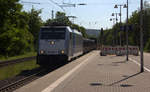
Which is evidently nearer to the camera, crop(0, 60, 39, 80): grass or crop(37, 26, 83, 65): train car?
crop(0, 60, 39, 80): grass

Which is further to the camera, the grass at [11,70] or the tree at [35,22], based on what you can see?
the tree at [35,22]

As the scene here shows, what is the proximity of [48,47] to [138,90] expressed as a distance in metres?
10.4

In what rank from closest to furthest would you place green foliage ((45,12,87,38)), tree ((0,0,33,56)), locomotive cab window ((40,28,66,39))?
locomotive cab window ((40,28,66,39)) < green foliage ((45,12,87,38)) < tree ((0,0,33,56))

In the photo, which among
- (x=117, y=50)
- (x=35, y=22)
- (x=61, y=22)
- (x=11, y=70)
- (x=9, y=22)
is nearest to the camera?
(x=11, y=70)

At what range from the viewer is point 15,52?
149 ft

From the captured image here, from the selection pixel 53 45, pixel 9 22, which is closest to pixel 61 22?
pixel 53 45

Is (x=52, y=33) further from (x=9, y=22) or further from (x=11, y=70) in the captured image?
(x=9, y=22)

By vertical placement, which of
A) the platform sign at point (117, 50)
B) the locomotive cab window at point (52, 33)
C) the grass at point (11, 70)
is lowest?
the grass at point (11, 70)

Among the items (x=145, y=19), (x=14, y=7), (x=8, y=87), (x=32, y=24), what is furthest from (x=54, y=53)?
(x=145, y=19)

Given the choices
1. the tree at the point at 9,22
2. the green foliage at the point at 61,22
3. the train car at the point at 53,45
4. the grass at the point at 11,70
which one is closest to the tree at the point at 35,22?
the green foliage at the point at 61,22

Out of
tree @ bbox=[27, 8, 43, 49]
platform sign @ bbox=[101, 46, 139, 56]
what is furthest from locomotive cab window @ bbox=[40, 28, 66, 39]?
tree @ bbox=[27, 8, 43, 49]

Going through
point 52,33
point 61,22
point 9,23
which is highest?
point 9,23

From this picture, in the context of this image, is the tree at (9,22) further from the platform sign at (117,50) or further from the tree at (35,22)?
the tree at (35,22)

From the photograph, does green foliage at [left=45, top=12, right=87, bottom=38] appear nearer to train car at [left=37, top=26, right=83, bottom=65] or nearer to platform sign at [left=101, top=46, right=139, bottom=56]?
train car at [left=37, top=26, right=83, bottom=65]
